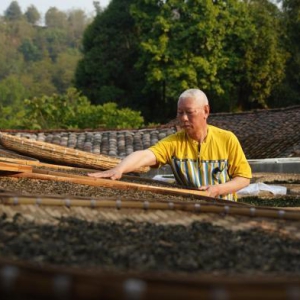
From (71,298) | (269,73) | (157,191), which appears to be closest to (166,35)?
(269,73)

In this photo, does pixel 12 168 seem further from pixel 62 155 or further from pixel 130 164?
pixel 62 155

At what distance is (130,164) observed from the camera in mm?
4457

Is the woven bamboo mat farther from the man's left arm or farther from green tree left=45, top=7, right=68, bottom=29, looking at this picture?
green tree left=45, top=7, right=68, bottom=29

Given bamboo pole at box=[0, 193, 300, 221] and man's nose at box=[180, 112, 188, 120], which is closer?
bamboo pole at box=[0, 193, 300, 221]

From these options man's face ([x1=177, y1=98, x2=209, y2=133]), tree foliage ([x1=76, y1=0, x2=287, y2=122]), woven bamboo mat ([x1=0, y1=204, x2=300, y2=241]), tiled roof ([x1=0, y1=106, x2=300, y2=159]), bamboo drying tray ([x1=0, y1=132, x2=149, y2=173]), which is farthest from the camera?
tree foliage ([x1=76, y1=0, x2=287, y2=122])

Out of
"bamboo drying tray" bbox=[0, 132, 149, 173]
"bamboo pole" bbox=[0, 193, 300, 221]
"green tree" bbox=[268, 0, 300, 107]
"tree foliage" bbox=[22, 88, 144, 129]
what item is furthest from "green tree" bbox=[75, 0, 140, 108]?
"bamboo pole" bbox=[0, 193, 300, 221]

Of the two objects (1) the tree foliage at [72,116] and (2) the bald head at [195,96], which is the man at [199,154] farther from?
(1) the tree foliage at [72,116]

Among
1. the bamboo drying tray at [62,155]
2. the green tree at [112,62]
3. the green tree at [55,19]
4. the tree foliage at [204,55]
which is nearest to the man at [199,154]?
the bamboo drying tray at [62,155]

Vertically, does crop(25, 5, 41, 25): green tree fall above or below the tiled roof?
above

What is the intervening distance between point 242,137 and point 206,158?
1355 cm

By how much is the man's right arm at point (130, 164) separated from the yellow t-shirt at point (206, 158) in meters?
0.06

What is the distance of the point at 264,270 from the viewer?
1728mm

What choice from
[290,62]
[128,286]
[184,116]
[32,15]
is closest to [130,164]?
[184,116]

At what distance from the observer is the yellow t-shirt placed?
4.65 m
